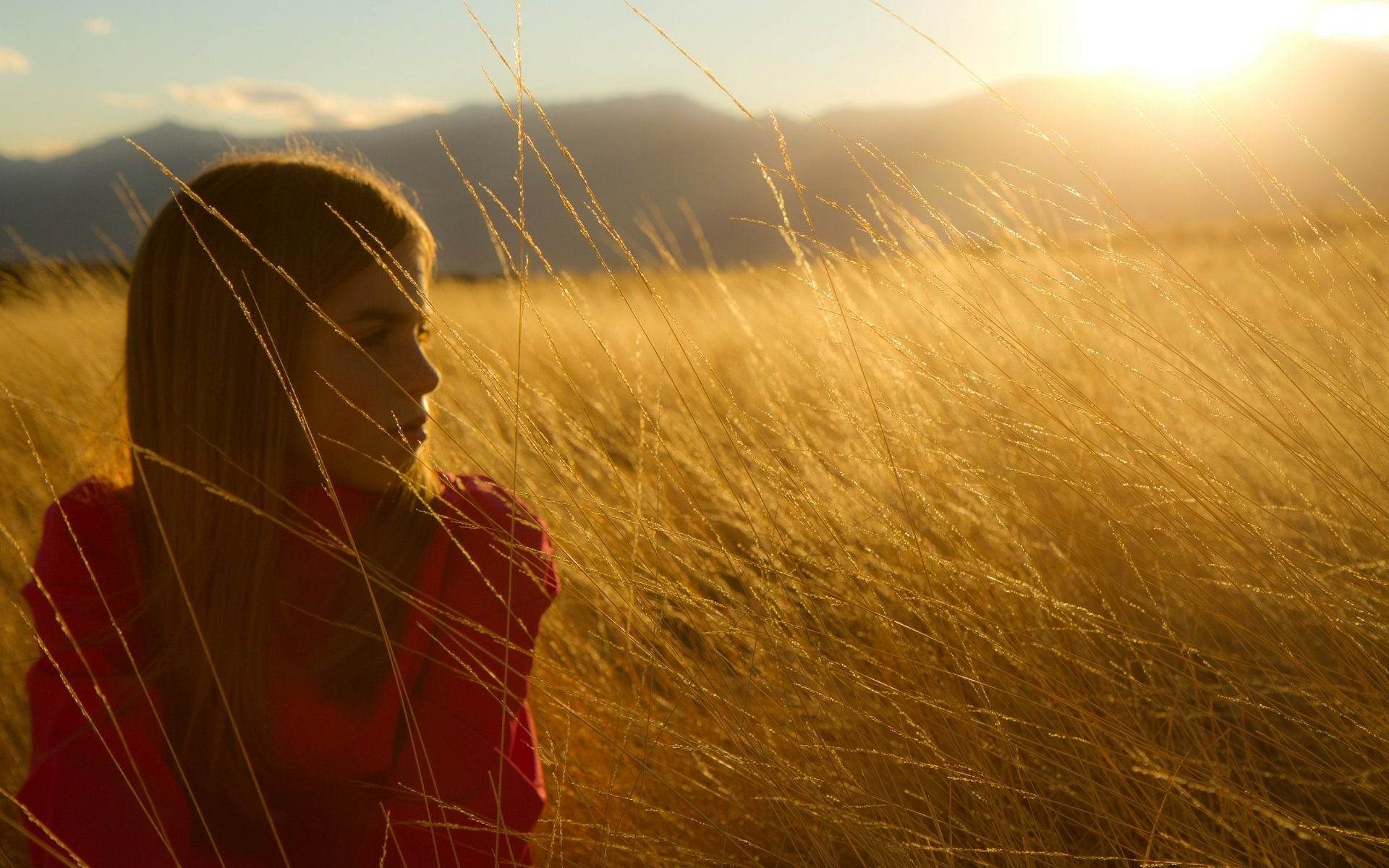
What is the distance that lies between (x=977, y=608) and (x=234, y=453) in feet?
3.40

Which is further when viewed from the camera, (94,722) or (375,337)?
(375,337)

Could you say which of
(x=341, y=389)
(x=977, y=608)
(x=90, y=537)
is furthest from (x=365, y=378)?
(x=977, y=608)

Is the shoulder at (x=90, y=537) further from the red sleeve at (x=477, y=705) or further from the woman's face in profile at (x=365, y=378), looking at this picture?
the red sleeve at (x=477, y=705)

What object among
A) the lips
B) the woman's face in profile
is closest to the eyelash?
the woman's face in profile

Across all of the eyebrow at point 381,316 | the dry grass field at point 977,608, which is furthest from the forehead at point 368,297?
the dry grass field at point 977,608

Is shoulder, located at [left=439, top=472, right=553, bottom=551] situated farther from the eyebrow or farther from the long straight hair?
the eyebrow

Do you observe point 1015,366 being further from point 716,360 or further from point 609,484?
point 716,360

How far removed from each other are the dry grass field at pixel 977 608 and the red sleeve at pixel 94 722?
156 mm

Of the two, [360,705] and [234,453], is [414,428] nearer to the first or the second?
[234,453]

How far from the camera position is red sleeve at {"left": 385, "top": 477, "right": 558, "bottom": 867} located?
43.4 inches

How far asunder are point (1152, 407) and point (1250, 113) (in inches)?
21.7

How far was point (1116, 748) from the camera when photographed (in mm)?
1052

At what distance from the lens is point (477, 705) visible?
1.16 m

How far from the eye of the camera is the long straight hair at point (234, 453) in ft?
3.58
